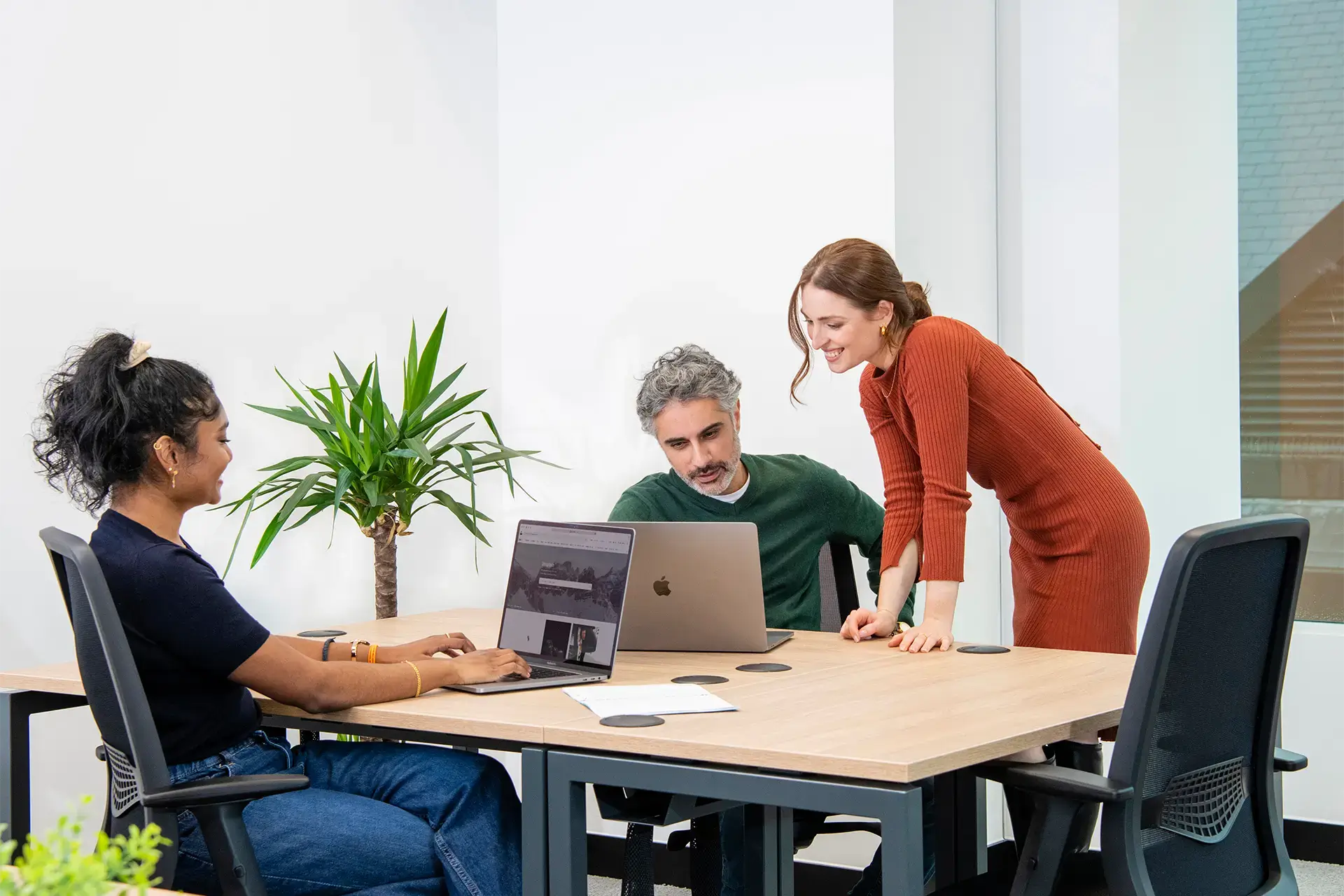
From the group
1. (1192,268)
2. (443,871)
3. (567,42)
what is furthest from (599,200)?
(443,871)

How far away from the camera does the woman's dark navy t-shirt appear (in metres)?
1.89

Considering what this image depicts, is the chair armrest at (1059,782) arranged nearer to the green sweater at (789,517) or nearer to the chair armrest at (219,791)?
the chair armrest at (219,791)

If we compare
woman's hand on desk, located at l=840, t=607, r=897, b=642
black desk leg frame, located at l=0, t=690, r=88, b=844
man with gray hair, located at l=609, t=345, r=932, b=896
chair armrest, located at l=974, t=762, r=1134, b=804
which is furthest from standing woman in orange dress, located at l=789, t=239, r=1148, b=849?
black desk leg frame, located at l=0, t=690, r=88, b=844

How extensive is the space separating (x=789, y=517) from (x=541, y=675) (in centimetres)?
101

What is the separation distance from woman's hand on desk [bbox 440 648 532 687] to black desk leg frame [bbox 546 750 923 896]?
1.21 feet

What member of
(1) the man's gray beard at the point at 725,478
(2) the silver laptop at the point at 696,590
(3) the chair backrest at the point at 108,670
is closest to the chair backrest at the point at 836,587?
(1) the man's gray beard at the point at 725,478

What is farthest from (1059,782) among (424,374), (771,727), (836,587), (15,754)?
(424,374)

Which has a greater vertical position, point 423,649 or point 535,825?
point 423,649

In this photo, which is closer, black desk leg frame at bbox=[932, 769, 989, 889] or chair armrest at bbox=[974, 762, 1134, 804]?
chair armrest at bbox=[974, 762, 1134, 804]

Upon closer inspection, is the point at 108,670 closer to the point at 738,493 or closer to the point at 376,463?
the point at 376,463

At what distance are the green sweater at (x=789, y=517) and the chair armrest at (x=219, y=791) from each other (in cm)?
134

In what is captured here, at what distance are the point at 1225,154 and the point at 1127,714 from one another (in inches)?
110

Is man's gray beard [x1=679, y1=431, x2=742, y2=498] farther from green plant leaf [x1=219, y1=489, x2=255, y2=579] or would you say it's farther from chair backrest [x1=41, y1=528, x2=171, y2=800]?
chair backrest [x1=41, y1=528, x2=171, y2=800]

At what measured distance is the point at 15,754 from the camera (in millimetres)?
2291
